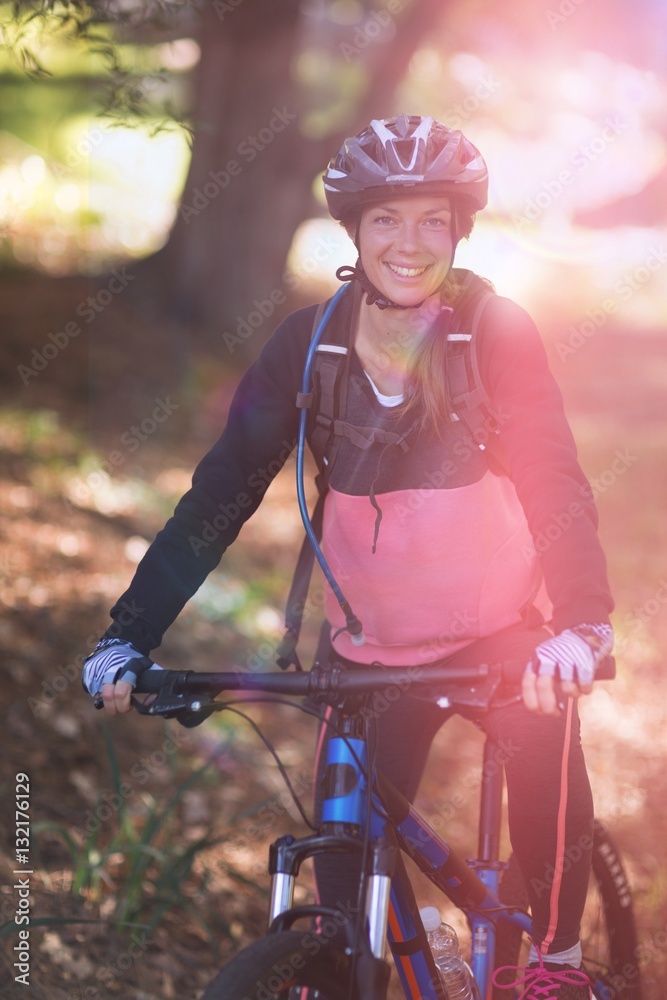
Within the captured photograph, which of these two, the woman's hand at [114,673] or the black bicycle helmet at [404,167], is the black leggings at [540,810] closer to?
the woman's hand at [114,673]

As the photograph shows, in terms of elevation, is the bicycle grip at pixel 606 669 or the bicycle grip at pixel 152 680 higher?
the bicycle grip at pixel 606 669

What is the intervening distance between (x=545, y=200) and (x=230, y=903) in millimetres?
15747

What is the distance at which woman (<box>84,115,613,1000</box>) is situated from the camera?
264 cm

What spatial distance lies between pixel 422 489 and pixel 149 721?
11.6ft

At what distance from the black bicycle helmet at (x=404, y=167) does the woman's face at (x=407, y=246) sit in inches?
2.1

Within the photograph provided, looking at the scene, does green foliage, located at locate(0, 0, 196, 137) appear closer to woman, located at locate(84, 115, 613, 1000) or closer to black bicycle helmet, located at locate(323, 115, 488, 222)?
black bicycle helmet, located at locate(323, 115, 488, 222)

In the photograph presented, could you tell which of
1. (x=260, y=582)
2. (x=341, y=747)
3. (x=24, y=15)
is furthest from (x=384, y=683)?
(x=260, y=582)

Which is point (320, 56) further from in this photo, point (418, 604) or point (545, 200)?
point (418, 604)

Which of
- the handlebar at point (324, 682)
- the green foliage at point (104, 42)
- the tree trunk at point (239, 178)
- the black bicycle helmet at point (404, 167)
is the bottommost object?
the handlebar at point (324, 682)

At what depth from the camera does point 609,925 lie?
3.57 metres

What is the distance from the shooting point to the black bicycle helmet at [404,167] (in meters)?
2.83

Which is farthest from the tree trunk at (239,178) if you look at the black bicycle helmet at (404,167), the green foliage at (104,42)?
the black bicycle helmet at (404,167)

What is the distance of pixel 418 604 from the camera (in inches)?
112

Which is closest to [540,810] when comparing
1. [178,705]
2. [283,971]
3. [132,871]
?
[283,971]
